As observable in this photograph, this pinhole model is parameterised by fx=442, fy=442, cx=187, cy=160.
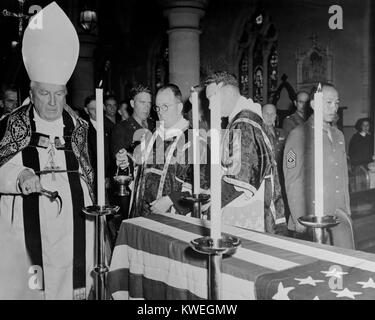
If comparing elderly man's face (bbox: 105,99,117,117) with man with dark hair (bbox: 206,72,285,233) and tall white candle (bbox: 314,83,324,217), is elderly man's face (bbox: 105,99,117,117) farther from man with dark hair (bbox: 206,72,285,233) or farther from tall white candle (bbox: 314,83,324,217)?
tall white candle (bbox: 314,83,324,217)

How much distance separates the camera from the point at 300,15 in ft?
28.0

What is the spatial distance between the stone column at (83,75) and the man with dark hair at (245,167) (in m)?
6.10

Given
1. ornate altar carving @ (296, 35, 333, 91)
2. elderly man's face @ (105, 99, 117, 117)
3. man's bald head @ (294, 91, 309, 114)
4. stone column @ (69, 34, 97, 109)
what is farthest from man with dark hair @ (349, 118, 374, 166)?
stone column @ (69, 34, 97, 109)

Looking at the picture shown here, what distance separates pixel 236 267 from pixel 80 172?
1.77 meters

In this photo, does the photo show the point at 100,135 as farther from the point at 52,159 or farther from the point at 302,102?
the point at 302,102

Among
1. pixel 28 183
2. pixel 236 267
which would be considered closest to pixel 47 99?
pixel 28 183

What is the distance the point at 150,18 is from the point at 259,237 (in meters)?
11.2

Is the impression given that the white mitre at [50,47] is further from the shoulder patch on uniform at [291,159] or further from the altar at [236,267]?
the shoulder patch on uniform at [291,159]

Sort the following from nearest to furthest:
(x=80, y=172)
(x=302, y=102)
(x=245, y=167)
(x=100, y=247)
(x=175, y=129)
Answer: (x=100, y=247) < (x=245, y=167) < (x=80, y=172) < (x=175, y=129) < (x=302, y=102)

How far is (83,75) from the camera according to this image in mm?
9047

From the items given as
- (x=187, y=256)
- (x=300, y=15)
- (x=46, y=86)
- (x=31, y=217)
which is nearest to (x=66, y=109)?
(x=46, y=86)

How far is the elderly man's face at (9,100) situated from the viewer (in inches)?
179

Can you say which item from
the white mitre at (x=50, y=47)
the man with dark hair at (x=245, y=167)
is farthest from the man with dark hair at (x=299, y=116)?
the white mitre at (x=50, y=47)

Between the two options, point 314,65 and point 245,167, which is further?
point 314,65
